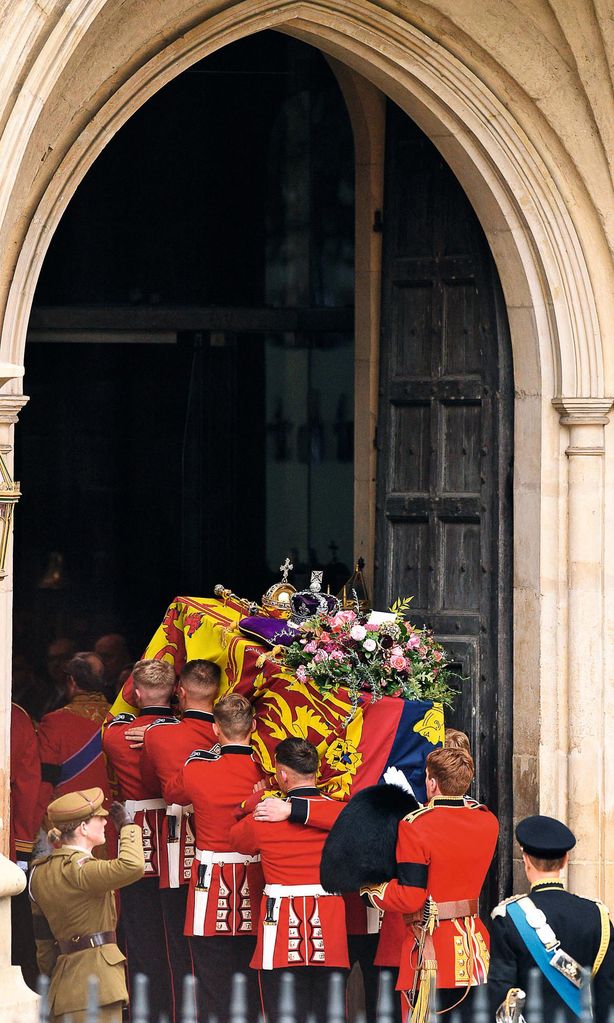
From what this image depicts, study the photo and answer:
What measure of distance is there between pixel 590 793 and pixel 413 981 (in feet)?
5.63

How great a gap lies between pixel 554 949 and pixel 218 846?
2.15 metres

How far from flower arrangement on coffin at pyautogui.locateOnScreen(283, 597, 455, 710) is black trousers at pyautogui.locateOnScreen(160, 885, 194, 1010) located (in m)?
1.29

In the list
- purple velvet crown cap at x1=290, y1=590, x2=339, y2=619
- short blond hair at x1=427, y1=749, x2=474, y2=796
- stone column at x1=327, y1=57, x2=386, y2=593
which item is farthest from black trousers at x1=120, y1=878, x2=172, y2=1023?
stone column at x1=327, y1=57, x2=386, y2=593

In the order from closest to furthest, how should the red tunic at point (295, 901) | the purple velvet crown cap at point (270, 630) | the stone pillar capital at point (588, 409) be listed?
the red tunic at point (295, 901)
the purple velvet crown cap at point (270, 630)
the stone pillar capital at point (588, 409)

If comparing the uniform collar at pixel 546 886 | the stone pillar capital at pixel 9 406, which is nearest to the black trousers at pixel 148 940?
the stone pillar capital at pixel 9 406

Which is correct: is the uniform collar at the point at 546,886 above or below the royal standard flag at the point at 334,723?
below

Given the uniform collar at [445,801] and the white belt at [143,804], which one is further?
the white belt at [143,804]

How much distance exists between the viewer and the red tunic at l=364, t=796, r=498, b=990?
643cm

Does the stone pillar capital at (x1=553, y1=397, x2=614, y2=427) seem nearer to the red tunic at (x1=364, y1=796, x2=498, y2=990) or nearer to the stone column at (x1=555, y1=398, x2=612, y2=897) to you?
the stone column at (x1=555, y1=398, x2=612, y2=897)

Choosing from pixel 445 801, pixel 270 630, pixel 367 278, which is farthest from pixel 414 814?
pixel 367 278

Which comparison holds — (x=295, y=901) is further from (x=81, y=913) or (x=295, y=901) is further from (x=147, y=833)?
(x=147, y=833)

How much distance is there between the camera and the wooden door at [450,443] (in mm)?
8383

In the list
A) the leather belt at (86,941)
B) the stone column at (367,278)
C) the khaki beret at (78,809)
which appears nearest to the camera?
the khaki beret at (78,809)

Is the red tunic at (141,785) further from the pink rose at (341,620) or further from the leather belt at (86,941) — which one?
the leather belt at (86,941)
